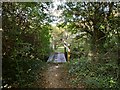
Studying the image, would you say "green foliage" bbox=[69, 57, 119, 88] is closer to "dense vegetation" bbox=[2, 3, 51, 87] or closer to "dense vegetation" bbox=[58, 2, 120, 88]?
"dense vegetation" bbox=[58, 2, 120, 88]

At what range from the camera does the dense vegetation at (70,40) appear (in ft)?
5.50

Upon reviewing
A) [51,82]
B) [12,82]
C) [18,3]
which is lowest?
[51,82]

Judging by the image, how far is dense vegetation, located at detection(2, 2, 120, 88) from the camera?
1678 mm

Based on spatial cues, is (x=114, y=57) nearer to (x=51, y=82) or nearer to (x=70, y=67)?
(x=70, y=67)

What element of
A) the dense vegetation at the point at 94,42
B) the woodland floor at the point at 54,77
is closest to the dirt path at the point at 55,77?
the woodland floor at the point at 54,77

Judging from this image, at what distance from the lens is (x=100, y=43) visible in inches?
97.7

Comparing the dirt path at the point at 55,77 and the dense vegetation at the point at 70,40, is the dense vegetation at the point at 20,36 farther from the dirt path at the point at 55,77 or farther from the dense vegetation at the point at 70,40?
the dirt path at the point at 55,77

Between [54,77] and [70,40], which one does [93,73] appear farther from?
[70,40]

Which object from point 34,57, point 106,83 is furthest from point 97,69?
point 34,57

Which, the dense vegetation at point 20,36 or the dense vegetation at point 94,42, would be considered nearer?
the dense vegetation at point 20,36

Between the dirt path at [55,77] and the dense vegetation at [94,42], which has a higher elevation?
the dense vegetation at [94,42]

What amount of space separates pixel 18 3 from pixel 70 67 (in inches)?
40.1

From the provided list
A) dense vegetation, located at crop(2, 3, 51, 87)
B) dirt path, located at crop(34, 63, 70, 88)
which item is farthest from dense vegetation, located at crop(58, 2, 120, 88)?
dense vegetation, located at crop(2, 3, 51, 87)

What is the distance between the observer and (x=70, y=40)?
2.54 meters
